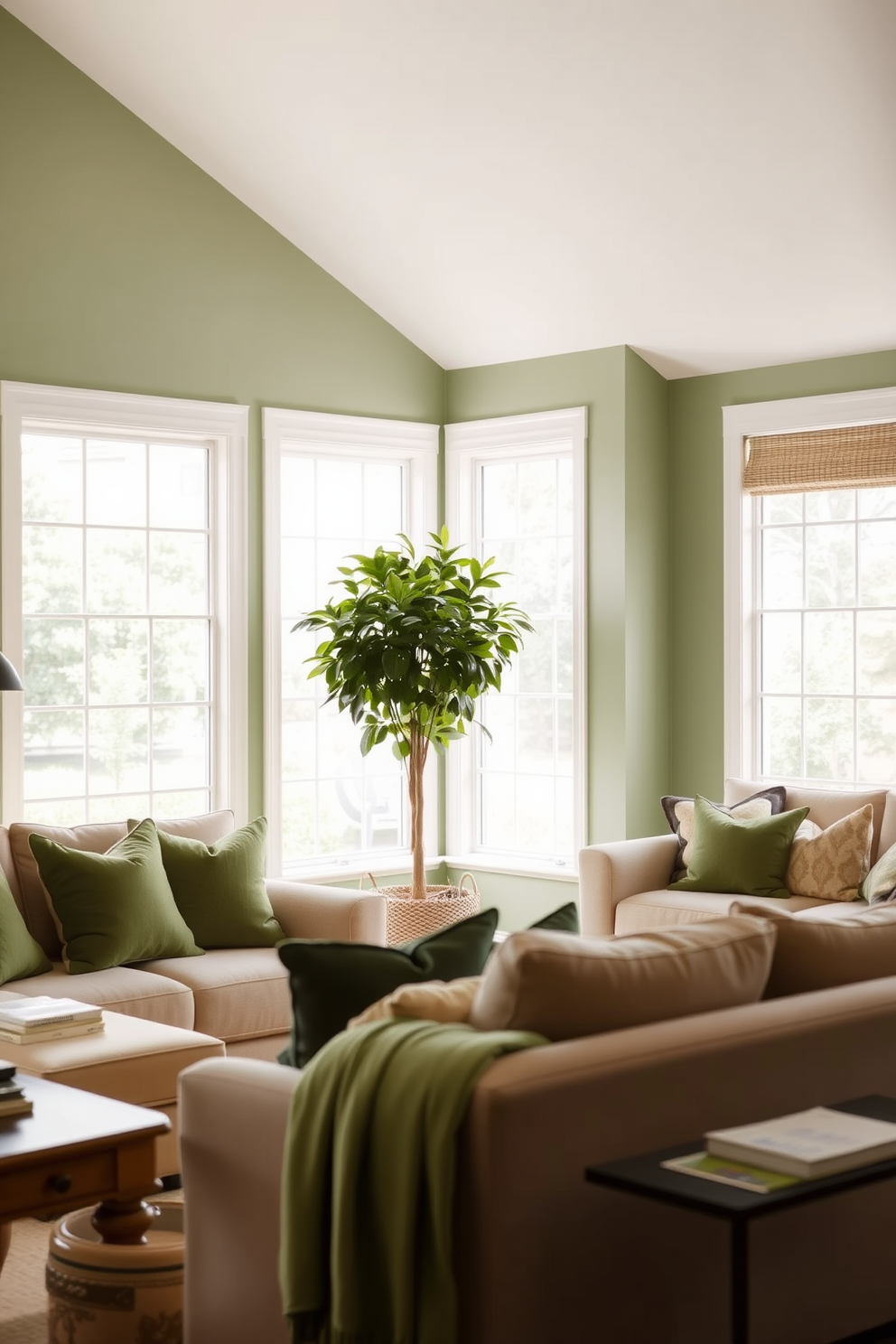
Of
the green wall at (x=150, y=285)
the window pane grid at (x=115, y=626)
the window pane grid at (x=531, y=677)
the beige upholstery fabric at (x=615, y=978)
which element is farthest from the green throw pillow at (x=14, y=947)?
the window pane grid at (x=531, y=677)

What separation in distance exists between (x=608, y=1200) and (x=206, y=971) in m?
2.84

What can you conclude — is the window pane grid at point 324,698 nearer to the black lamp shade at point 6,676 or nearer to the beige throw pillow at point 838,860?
the beige throw pillow at point 838,860

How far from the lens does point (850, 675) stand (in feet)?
21.9

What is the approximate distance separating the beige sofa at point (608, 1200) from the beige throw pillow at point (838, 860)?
300cm

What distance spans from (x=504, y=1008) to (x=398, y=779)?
5.02 meters

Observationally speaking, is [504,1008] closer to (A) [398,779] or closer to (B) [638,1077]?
(B) [638,1077]

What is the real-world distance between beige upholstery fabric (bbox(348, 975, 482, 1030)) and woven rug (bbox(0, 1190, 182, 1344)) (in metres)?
1.01

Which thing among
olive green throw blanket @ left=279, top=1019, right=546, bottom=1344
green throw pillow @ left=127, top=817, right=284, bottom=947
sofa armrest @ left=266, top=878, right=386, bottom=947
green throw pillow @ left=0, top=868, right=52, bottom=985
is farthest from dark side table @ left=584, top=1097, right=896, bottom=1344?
green throw pillow @ left=127, top=817, right=284, bottom=947

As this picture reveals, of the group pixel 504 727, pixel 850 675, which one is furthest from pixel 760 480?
pixel 504 727

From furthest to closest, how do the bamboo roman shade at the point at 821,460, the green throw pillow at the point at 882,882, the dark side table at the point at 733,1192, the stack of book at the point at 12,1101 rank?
the bamboo roman shade at the point at 821,460, the green throw pillow at the point at 882,882, the stack of book at the point at 12,1101, the dark side table at the point at 733,1192

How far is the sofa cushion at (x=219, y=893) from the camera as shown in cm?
538

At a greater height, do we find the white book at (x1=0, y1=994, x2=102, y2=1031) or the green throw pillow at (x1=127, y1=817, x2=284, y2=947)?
the green throw pillow at (x1=127, y1=817, x2=284, y2=947)

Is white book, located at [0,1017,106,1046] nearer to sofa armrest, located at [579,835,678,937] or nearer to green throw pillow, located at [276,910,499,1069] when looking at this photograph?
green throw pillow, located at [276,910,499,1069]

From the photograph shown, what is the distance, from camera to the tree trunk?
6730 mm
